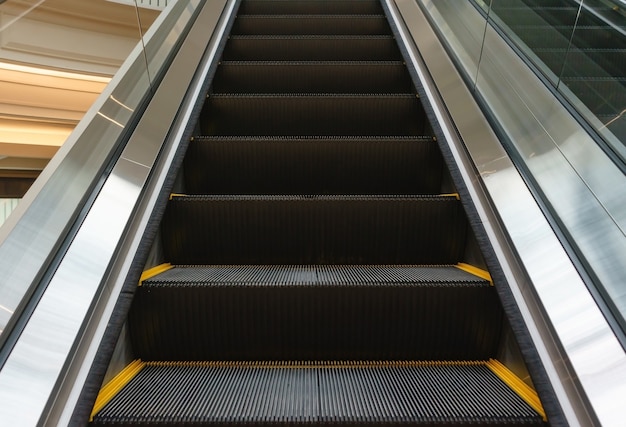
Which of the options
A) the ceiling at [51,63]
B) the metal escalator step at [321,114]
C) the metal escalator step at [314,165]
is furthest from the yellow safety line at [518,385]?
the ceiling at [51,63]

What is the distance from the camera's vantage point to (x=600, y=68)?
1.94m

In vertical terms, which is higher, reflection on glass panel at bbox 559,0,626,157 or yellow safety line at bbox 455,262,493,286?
reflection on glass panel at bbox 559,0,626,157

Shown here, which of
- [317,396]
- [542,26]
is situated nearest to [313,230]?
[317,396]

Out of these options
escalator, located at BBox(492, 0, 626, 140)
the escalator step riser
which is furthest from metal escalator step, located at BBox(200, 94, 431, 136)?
the escalator step riser

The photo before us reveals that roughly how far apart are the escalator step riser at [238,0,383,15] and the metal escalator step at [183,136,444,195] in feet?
8.77

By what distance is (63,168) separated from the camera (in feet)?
5.34

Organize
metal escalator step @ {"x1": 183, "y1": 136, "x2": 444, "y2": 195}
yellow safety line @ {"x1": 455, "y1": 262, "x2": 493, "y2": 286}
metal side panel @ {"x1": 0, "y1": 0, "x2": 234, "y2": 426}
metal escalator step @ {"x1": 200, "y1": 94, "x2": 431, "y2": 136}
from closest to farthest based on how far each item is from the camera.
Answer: metal side panel @ {"x1": 0, "y1": 0, "x2": 234, "y2": 426}, yellow safety line @ {"x1": 455, "y1": 262, "x2": 493, "y2": 286}, metal escalator step @ {"x1": 183, "y1": 136, "x2": 444, "y2": 195}, metal escalator step @ {"x1": 200, "y1": 94, "x2": 431, "y2": 136}

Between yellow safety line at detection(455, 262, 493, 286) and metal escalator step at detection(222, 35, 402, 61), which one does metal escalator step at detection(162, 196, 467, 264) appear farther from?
metal escalator step at detection(222, 35, 402, 61)

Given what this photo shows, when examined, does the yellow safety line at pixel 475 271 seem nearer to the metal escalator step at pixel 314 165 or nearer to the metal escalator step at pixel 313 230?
the metal escalator step at pixel 313 230

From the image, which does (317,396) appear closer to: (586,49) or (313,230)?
(313,230)

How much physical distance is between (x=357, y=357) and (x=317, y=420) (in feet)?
1.39

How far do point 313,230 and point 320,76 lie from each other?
5.14ft

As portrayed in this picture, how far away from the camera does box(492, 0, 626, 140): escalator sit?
1.81 m

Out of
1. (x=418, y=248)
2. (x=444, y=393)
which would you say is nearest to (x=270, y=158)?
(x=418, y=248)
